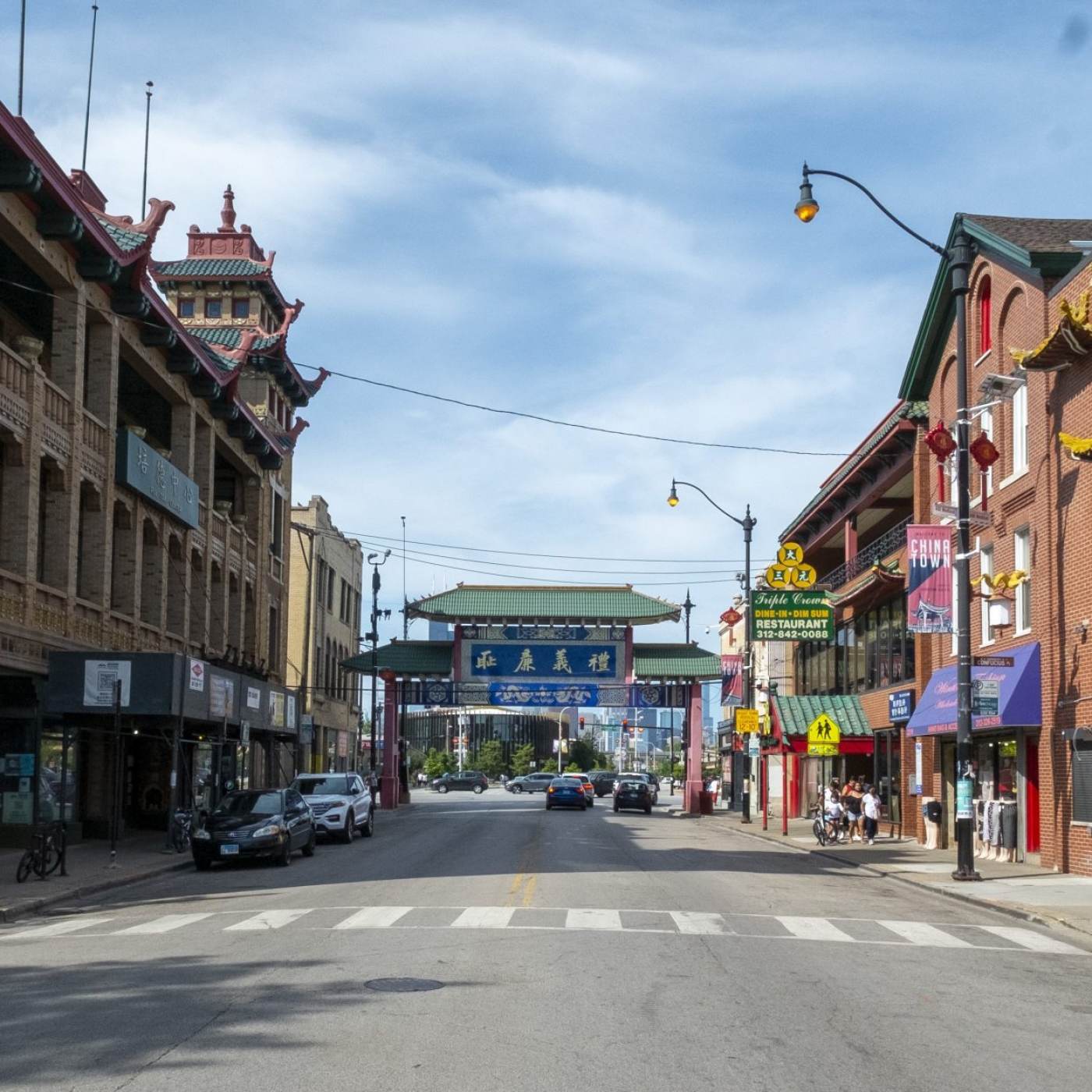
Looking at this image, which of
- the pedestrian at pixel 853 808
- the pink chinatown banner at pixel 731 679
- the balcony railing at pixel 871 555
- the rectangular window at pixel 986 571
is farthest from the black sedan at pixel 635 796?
the rectangular window at pixel 986 571

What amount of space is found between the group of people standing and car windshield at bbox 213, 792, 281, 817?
14484mm

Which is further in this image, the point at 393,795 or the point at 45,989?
the point at 393,795

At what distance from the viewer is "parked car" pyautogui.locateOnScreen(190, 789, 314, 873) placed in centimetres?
2652

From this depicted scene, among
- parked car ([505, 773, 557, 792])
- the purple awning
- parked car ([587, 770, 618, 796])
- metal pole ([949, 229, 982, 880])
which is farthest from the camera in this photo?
parked car ([505, 773, 557, 792])

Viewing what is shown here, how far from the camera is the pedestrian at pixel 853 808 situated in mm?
37094

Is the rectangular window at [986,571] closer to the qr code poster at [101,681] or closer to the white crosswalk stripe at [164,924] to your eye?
the qr code poster at [101,681]

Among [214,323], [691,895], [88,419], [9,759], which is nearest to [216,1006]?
[691,895]

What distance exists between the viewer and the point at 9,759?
29297 millimetres

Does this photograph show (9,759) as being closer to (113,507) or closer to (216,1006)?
(113,507)

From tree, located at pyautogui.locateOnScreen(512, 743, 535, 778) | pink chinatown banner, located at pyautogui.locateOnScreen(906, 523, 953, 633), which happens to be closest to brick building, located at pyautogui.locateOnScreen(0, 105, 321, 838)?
pink chinatown banner, located at pyautogui.locateOnScreen(906, 523, 953, 633)

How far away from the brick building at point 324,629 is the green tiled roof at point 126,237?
79.8 ft

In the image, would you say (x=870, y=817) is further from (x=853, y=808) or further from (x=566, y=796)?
(x=566, y=796)

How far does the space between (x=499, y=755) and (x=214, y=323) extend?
10346cm

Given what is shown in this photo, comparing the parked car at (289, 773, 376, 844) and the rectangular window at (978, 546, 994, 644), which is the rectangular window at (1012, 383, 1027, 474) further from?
the parked car at (289, 773, 376, 844)
